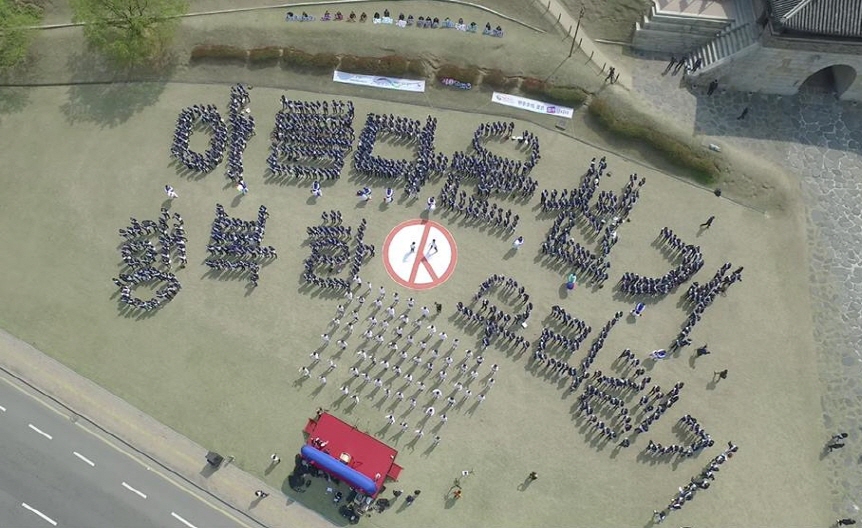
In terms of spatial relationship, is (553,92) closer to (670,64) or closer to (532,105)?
(532,105)

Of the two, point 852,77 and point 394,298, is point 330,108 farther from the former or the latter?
point 852,77

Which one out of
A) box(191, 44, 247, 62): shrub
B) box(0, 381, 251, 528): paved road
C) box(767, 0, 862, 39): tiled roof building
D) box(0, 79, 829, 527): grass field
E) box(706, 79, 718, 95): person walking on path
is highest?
box(767, 0, 862, 39): tiled roof building

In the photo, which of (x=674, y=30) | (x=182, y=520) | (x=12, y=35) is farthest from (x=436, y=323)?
(x=12, y=35)

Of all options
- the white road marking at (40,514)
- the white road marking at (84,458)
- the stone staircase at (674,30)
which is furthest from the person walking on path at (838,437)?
the white road marking at (40,514)

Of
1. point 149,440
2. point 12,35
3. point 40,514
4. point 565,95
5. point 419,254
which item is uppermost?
point 565,95

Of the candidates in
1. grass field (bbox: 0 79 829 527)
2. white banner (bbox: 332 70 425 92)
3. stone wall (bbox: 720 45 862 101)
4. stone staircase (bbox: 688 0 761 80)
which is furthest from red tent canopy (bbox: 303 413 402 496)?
stone wall (bbox: 720 45 862 101)

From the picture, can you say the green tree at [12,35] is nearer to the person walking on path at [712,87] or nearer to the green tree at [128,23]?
the green tree at [128,23]

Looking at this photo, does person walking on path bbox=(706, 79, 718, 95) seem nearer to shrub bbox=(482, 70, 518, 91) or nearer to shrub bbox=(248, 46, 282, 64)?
shrub bbox=(482, 70, 518, 91)
